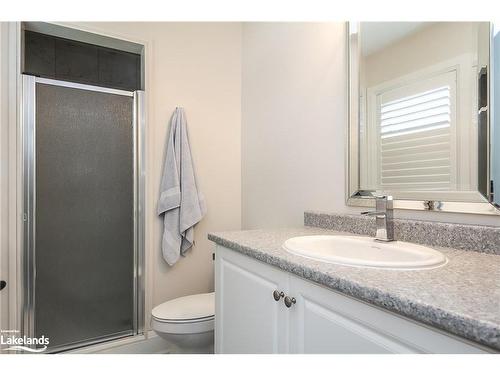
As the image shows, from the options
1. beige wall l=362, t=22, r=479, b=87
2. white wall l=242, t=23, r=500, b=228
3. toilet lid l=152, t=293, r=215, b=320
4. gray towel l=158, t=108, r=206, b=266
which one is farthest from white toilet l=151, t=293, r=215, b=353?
beige wall l=362, t=22, r=479, b=87

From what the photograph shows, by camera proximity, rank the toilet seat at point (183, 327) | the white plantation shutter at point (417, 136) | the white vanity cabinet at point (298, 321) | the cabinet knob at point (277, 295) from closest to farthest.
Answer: the white vanity cabinet at point (298, 321) < the cabinet knob at point (277, 295) < the white plantation shutter at point (417, 136) < the toilet seat at point (183, 327)

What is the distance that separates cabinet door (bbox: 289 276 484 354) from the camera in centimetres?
56

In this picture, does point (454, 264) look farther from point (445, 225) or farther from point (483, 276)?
point (445, 225)

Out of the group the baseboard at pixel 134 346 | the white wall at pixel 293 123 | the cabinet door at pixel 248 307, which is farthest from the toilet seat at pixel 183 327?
the white wall at pixel 293 123

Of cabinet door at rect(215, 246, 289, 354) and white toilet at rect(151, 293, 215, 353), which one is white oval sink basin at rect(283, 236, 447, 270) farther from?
white toilet at rect(151, 293, 215, 353)

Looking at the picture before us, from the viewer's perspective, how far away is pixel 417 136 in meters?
1.23

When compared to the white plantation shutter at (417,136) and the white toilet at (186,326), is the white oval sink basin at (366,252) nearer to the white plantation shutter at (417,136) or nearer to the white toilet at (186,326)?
the white plantation shutter at (417,136)

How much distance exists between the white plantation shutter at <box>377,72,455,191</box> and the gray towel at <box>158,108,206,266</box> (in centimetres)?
117

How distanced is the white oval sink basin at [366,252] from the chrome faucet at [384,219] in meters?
0.04

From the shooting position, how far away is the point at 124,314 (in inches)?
75.7

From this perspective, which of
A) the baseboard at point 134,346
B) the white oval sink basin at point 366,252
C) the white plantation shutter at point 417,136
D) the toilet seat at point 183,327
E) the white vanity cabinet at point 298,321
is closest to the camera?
the white vanity cabinet at point 298,321

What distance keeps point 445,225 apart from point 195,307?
1.28m

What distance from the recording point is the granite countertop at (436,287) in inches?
19.2

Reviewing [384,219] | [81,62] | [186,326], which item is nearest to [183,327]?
[186,326]
